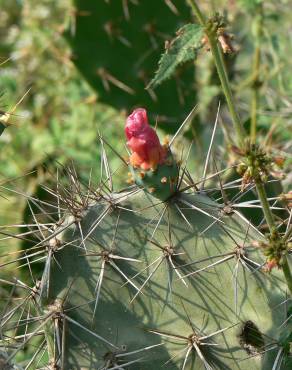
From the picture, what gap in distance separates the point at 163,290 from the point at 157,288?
1 centimetres

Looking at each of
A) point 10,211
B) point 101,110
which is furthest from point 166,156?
point 101,110

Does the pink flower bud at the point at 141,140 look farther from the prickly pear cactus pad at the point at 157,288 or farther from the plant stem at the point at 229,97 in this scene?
the plant stem at the point at 229,97

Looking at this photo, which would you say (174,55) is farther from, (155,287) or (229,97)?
(155,287)

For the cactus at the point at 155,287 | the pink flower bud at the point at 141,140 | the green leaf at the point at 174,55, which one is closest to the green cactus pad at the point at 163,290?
the cactus at the point at 155,287

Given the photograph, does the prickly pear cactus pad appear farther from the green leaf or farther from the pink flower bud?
the green leaf

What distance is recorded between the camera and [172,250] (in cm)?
201

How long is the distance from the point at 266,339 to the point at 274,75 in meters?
1.94

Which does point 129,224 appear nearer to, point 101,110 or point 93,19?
point 93,19

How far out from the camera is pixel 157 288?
2.01 meters

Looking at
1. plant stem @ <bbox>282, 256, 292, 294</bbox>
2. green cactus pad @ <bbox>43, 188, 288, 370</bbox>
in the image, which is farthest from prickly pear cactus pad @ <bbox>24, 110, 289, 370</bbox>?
plant stem @ <bbox>282, 256, 292, 294</bbox>

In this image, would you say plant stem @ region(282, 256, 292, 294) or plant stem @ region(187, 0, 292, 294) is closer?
plant stem @ region(187, 0, 292, 294)

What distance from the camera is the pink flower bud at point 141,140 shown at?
6.23 feet

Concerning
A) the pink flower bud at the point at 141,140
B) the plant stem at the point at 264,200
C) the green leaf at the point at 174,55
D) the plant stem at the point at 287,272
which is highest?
the green leaf at the point at 174,55

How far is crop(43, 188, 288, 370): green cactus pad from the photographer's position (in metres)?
1.97
